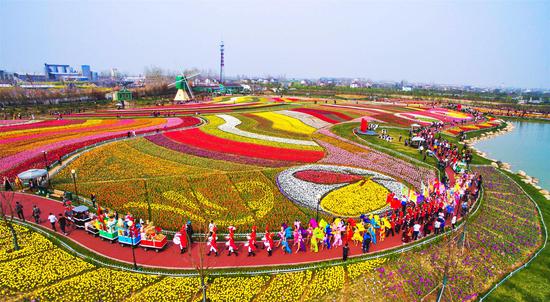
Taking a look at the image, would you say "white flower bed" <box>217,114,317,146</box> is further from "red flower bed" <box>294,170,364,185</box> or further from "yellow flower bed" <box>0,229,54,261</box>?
"yellow flower bed" <box>0,229,54,261</box>

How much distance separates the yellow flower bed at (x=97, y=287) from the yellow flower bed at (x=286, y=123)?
33.6m

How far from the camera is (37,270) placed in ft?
48.1

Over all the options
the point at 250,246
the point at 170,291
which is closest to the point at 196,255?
the point at 170,291

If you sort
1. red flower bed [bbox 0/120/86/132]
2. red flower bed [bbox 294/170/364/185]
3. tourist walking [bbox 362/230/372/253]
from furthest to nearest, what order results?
red flower bed [bbox 0/120/86/132], red flower bed [bbox 294/170/364/185], tourist walking [bbox 362/230/372/253]

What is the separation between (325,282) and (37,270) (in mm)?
13725

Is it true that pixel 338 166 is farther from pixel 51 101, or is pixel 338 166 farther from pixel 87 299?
pixel 51 101

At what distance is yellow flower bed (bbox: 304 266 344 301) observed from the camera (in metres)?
13.8

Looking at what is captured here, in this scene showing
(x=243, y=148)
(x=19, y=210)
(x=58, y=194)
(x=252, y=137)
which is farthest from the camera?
(x=252, y=137)

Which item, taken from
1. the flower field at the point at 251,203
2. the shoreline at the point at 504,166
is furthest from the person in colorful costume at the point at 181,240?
the shoreline at the point at 504,166

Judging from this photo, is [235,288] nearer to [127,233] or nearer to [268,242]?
[268,242]

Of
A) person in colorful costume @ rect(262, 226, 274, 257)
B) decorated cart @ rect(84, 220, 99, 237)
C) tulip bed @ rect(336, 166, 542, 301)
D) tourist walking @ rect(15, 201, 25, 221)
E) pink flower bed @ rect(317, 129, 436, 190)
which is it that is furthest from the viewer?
pink flower bed @ rect(317, 129, 436, 190)

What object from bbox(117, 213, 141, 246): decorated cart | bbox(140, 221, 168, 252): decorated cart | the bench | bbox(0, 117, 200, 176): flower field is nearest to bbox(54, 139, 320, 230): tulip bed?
the bench

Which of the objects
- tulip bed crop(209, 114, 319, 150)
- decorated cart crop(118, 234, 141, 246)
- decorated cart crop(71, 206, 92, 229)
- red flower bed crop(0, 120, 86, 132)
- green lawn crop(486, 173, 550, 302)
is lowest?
green lawn crop(486, 173, 550, 302)

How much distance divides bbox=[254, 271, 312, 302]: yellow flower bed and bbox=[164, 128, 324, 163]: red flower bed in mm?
17300
